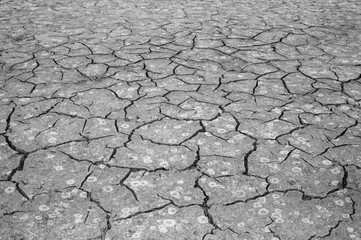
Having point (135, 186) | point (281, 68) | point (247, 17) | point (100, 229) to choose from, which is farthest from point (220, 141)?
point (247, 17)

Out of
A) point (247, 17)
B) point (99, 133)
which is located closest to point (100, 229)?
point (99, 133)

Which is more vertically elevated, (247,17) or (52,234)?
→ (52,234)

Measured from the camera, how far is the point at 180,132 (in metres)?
2.85

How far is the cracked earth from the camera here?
2057 mm

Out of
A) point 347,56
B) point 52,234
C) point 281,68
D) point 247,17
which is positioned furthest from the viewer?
point 247,17

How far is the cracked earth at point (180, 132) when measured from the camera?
2.06 m

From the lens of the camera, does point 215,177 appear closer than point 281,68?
Yes

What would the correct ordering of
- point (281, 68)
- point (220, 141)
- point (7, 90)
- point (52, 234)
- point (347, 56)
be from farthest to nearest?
point (347, 56) → point (281, 68) → point (7, 90) → point (220, 141) → point (52, 234)

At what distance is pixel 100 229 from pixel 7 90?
2009 mm

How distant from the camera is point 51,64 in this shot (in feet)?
13.2

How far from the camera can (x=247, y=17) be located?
5832 mm

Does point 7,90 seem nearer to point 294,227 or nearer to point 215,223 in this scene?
point 215,223

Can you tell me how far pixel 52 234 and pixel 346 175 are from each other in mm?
1732

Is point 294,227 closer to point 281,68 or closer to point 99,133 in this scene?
point 99,133
